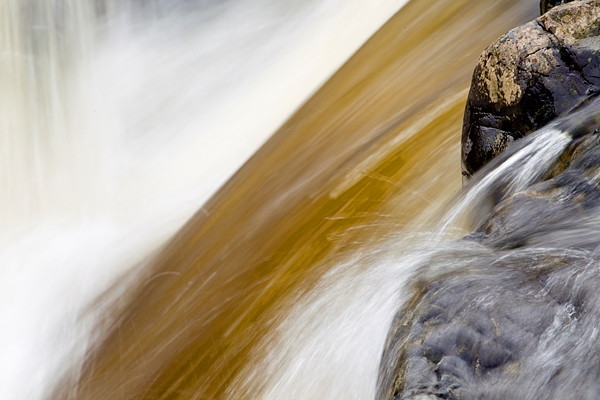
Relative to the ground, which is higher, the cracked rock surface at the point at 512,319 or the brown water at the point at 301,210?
the brown water at the point at 301,210

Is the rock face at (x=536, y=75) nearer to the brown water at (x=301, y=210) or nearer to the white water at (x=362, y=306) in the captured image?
the white water at (x=362, y=306)

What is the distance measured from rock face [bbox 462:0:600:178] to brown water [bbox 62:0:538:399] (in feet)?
2.69

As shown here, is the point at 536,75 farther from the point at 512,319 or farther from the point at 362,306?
the point at 512,319

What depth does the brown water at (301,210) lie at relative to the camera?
400 cm

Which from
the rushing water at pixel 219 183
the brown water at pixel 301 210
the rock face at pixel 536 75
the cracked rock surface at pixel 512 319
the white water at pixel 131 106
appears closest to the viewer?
the cracked rock surface at pixel 512 319

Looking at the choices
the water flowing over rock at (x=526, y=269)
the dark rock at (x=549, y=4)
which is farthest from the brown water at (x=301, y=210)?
the water flowing over rock at (x=526, y=269)

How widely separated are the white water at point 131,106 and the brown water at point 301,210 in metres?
0.32

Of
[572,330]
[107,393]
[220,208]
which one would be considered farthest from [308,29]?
[572,330]

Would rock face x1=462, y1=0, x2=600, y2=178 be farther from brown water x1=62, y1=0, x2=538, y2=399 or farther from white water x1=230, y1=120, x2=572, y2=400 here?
brown water x1=62, y1=0, x2=538, y2=399

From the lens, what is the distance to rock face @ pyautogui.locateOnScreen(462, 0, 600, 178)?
3.19 m

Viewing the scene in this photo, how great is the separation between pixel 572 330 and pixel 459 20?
3.72m

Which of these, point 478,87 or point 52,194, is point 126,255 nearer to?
point 52,194

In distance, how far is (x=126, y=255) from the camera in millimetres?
4879

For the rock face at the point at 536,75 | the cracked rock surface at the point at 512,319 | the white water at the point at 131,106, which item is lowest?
the cracked rock surface at the point at 512,319
